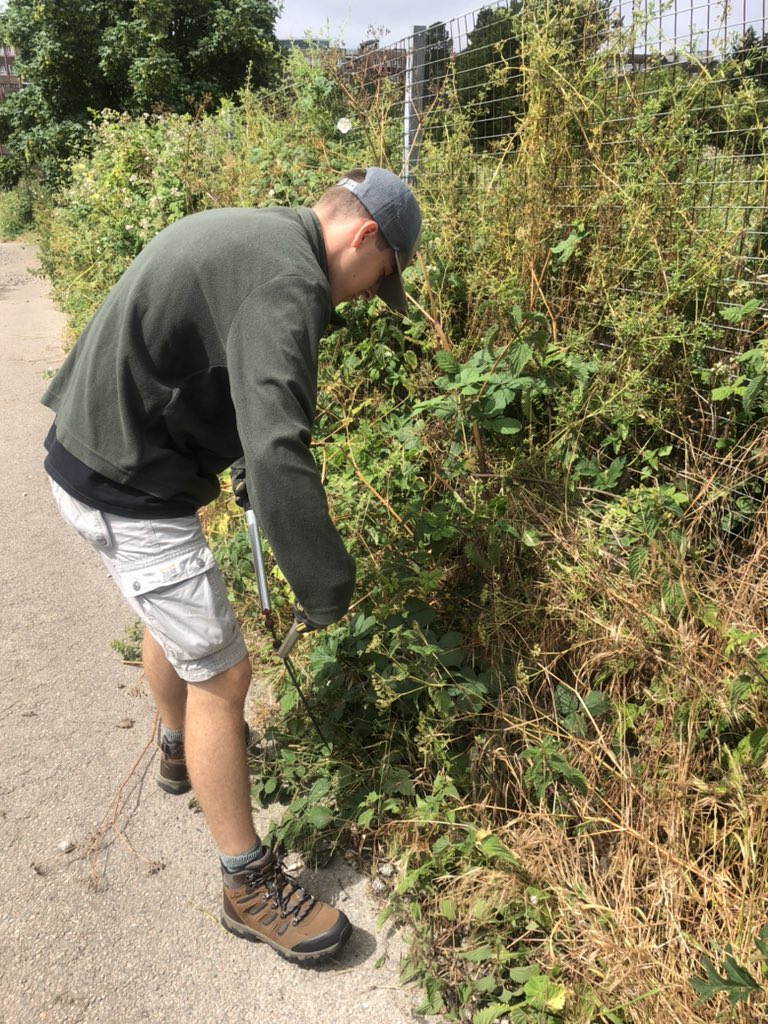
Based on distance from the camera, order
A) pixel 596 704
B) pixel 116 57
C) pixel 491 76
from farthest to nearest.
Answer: pixel 116 57, pixel 491 76, pixel 596 704

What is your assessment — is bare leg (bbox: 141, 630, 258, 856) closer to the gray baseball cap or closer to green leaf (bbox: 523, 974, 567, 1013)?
green leaf (bbox: 523, 974, 567, 1013)

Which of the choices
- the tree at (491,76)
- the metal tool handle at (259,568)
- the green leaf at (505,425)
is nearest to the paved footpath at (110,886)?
the metal tool handle at (259,568)

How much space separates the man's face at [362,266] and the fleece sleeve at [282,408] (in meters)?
0.25

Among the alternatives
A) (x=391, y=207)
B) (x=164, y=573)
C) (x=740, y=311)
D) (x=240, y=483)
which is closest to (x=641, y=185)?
(x=740, y=311)

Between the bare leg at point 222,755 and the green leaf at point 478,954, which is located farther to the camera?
the bare leg at point 222,755

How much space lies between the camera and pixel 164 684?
286 centimetres

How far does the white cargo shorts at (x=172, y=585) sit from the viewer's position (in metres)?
2.28

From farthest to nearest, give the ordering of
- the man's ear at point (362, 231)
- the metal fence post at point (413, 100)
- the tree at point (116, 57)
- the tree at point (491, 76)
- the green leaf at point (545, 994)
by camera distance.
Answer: the tree at point (116, 57) < the metal fence post at point (413, 100) < the tree at point (491, 76) < the man's ear at point (362, 231) < the green leaf at point (545, 994)

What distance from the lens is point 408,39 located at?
4.75 m

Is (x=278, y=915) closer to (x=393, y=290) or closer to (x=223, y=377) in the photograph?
(x=223, y=377)

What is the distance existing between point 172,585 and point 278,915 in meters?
1.03

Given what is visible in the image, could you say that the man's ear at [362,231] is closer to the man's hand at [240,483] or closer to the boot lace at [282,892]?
the man's hand at [240,483]

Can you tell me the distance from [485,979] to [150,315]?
78.5 inches

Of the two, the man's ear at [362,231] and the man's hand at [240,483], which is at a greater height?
the man's ear at [362,231]
